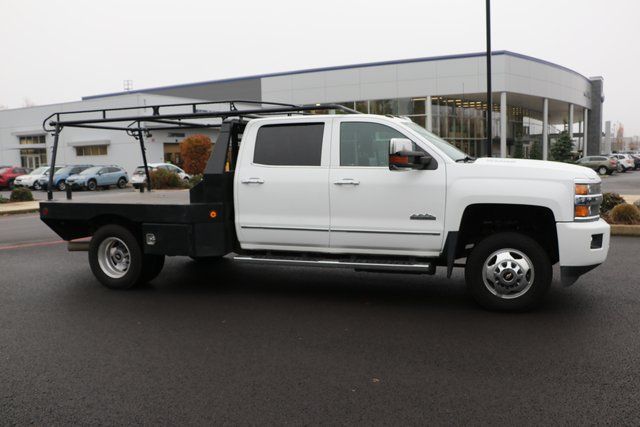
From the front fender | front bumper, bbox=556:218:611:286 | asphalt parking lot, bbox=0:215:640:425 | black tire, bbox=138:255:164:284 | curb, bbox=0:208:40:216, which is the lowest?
asphalt parking lot, bbox=0:215:640:425

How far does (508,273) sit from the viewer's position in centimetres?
591

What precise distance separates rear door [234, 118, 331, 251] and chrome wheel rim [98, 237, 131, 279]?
1763 mm

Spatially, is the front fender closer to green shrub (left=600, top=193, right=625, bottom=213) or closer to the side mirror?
the side mirror

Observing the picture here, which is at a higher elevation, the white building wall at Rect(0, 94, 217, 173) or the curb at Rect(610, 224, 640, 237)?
the white building wall at Rect(0, 94, 217, 173)

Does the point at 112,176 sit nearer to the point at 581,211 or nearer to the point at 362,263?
the point at 362,263

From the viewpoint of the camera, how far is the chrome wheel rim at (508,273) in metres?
5.88

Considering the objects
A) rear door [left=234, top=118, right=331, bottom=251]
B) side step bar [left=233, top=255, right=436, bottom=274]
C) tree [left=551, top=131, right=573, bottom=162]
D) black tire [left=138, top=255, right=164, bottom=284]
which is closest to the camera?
side step bar [left=233, top=255, right=436, bottom=274]

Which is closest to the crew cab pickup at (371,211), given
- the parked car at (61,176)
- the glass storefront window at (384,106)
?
the parked car at (61,176)

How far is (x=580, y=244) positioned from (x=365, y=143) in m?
2.46

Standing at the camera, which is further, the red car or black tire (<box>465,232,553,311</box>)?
the red car

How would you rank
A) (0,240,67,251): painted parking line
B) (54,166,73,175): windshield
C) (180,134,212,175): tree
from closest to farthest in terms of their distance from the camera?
(0,240,67,251): painted parking line
(54,166,73,175): windshield
(180,134,212,175): tree

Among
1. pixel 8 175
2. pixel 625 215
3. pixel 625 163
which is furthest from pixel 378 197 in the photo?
pixel 625 163

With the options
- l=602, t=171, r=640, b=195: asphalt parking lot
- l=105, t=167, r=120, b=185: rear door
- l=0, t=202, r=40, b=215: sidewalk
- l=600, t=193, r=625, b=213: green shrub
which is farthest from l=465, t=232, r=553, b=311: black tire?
l=105, t=167, r=120, b=185: rear door

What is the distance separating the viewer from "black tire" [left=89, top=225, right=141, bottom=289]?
727 centimetres
